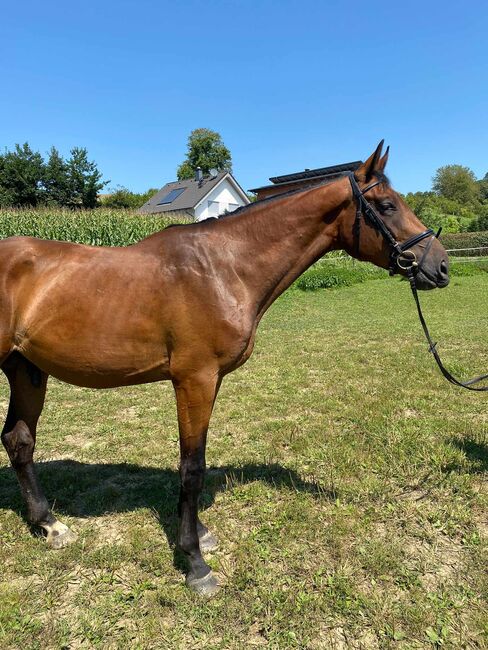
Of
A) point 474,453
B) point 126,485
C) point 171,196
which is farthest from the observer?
point 171,196

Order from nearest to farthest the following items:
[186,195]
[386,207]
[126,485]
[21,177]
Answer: [386,207] → [126,485] → [21,177] → [186,195]

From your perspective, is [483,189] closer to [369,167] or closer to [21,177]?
[21,177]

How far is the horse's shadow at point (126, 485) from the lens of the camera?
11.2ft

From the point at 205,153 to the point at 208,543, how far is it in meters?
76.2

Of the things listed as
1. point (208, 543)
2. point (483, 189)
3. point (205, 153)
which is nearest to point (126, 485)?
point (208, 543)

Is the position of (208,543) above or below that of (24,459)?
below

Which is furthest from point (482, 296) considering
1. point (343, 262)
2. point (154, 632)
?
point (154, 632)

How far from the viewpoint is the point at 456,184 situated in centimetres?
8275

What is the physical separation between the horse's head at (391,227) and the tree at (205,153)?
72.9m

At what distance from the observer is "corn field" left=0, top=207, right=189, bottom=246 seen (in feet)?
50.4

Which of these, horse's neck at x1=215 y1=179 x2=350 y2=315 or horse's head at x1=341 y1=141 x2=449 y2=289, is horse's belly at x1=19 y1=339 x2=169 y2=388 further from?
horse's head at x1=341 y1=141 x2=449 y2=289

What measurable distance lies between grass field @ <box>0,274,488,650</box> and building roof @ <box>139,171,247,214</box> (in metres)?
33.8

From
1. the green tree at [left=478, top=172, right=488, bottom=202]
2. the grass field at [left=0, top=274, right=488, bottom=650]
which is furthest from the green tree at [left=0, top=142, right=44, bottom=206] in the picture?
the green tree at [left=478, top=172, right=488, bottom=202]

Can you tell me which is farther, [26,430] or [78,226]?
[78,226]
